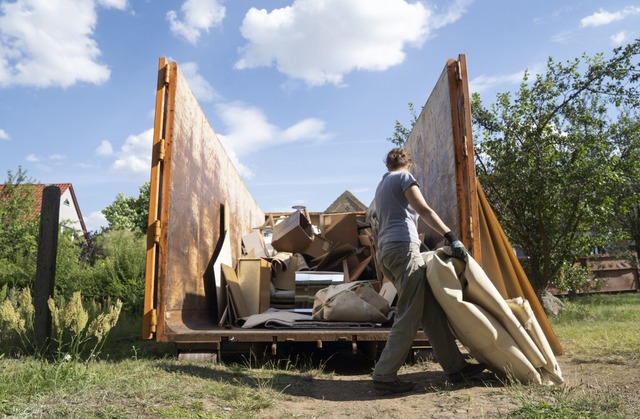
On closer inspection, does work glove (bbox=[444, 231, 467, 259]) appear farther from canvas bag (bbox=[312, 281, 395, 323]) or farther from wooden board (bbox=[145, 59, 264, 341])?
wooden board (bbox=[145, 59, 264, 341])

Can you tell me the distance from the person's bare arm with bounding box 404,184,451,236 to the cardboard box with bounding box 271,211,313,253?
140 inches

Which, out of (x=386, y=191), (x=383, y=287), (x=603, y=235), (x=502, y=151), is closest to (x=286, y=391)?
(x=386, y=191)

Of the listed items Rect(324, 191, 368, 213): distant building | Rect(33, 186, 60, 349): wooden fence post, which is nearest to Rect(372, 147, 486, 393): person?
Rect(33, 186, 60, 349): wooden fence post

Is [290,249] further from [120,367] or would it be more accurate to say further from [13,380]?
[13,380]

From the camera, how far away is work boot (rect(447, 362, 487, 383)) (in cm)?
397

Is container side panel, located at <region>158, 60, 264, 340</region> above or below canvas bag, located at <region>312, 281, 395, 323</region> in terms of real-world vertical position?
above

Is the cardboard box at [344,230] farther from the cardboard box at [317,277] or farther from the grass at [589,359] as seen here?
the grass at [589,359]

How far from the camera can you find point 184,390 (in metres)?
3.46

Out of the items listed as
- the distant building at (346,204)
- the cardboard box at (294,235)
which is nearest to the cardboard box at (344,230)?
the cardboard box at (294,235)

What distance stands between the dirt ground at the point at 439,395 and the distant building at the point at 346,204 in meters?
10.2

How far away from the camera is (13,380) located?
343cm

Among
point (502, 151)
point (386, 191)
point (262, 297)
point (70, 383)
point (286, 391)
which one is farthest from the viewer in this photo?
point (502, 151)

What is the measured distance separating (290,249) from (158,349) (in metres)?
2.50

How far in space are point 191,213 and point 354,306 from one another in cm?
187
